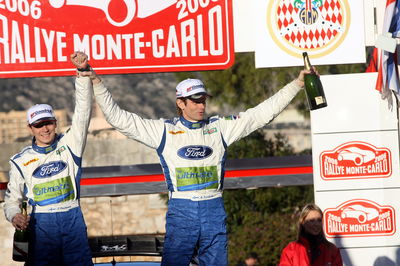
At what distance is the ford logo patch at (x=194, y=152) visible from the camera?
7.88 meters

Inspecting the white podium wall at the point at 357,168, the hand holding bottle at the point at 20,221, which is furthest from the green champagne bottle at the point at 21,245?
the white podium wall at the point at 357,168

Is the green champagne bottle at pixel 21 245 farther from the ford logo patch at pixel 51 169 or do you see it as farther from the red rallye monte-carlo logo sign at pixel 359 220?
the red rallye monte-carlo logo sign at pixel 359 220

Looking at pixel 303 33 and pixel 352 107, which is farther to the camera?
pixel 352 107

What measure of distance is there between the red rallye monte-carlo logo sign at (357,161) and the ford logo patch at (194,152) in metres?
1.80

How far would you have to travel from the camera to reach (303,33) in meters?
9.16

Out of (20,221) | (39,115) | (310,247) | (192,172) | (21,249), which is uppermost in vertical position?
(39,115)

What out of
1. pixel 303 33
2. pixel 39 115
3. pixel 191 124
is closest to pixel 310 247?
pixel 191 124

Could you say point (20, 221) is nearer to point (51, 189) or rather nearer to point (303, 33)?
point (51, 189)

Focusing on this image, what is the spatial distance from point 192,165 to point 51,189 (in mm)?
1082

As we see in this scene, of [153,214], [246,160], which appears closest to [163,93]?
[153,214]

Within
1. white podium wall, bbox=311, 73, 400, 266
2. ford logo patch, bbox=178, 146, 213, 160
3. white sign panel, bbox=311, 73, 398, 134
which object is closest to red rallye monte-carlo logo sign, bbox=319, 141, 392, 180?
white podium wall, bbox=311, 73, 400, 266

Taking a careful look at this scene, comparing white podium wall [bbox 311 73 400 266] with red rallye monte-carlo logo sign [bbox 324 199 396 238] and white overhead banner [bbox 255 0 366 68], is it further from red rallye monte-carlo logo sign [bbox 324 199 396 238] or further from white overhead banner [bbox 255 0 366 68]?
white overhead banner [bbox 255 0 366 68]

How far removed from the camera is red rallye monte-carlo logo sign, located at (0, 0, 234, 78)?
894cm

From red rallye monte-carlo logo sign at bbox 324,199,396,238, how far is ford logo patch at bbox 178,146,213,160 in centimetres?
193
